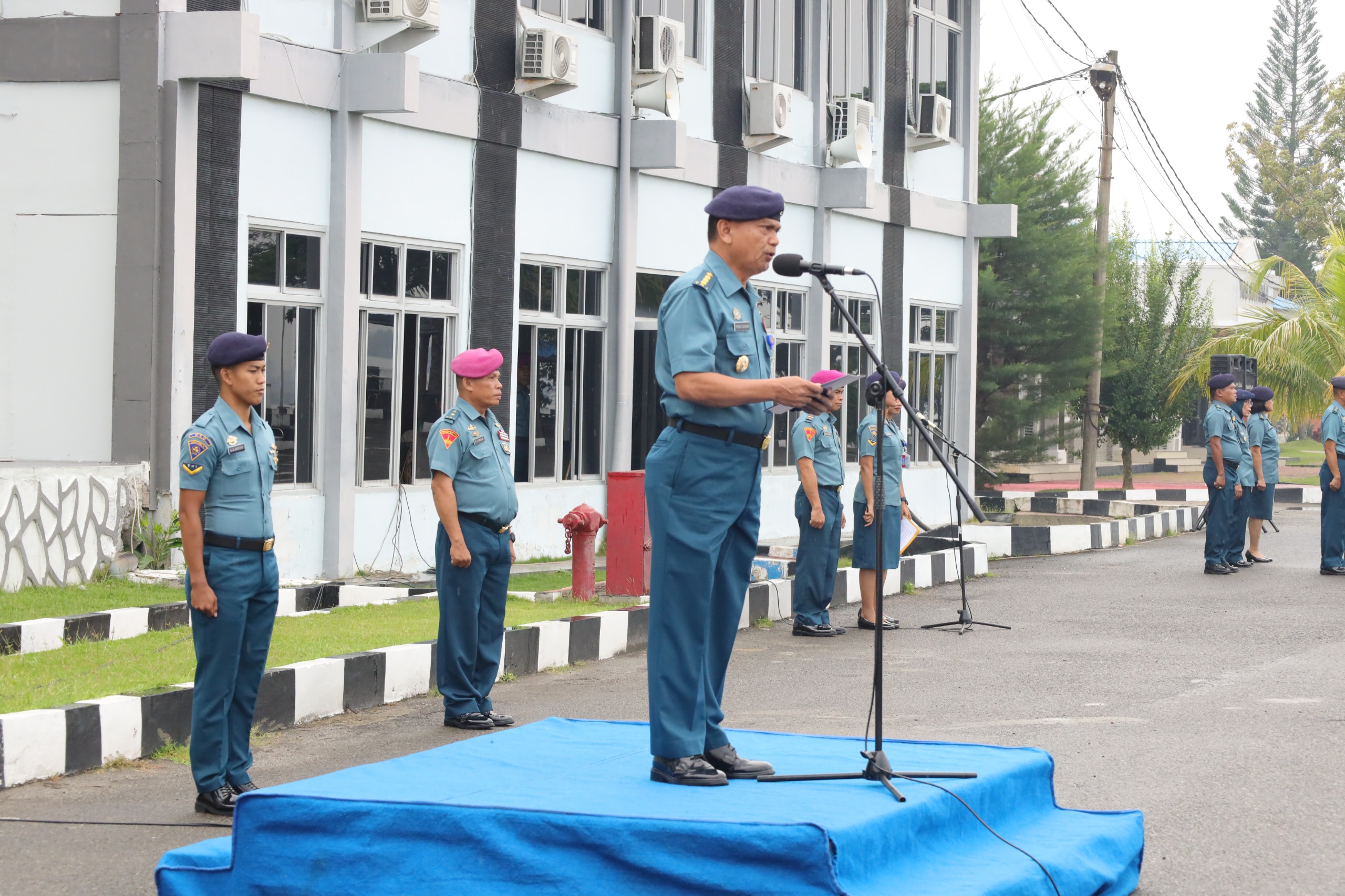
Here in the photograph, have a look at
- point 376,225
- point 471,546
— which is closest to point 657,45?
point 376,225

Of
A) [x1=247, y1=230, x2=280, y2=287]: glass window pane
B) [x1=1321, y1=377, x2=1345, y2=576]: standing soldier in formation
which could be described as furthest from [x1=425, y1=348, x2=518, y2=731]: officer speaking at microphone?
[x1=1321, y1=377, x2=1345, y2=576]: standing soldier in formation

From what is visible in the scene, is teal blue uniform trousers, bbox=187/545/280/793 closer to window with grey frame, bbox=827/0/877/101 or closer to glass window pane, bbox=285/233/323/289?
glass window pane, bbox=285/233/323/289

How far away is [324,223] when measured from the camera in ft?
45.9

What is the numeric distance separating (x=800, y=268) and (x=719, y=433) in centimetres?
62

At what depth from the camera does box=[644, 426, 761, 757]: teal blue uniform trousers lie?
532cm

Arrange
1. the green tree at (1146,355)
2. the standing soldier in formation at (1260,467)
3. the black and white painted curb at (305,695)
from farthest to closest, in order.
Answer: the green tree at (1146,355)
the standing soldier in formation at (1260,467)
the black and white painted curb at (305,695)

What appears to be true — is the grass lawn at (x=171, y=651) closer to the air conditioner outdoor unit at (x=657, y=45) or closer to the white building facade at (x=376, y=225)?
the white building facade at (x=376, y=225)

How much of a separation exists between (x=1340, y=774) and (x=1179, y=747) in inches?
31.2

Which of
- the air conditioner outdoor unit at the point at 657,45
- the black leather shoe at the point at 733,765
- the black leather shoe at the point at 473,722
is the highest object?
the air conditioner outdoor unit at the point at 657,45

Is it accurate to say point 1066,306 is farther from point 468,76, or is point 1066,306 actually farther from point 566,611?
point 566,611

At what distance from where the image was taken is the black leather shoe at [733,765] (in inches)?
214

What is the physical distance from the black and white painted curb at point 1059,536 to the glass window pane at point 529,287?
229 inches

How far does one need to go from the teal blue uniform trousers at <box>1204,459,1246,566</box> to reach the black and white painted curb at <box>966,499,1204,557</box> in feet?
8.91

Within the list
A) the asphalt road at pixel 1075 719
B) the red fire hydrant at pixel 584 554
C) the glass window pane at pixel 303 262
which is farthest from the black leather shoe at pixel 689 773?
the glass window pane at pixel 303 262
